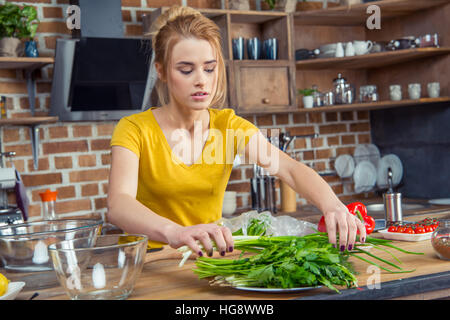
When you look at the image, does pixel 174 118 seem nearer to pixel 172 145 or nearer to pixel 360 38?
pixel 172 145

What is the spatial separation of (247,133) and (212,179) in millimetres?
199

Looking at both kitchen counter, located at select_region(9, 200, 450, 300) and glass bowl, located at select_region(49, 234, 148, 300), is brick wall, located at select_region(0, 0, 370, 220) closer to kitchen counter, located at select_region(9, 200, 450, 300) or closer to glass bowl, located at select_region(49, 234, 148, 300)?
kitchen counter, located at select_region(9, 200, 450, 300)

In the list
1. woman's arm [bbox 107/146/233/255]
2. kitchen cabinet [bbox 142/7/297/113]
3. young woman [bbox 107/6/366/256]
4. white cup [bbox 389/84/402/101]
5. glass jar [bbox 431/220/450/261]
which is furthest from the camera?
white cup [bbox 389/84/402/101]

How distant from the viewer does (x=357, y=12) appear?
3.48 metres

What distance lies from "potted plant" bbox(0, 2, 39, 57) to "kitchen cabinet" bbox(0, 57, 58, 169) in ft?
0.19

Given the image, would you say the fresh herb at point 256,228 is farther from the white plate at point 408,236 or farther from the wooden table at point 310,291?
the white plate at point 408,236

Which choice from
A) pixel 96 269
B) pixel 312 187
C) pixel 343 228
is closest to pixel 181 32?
pixel 312 187

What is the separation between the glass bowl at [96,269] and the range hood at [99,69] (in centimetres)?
204

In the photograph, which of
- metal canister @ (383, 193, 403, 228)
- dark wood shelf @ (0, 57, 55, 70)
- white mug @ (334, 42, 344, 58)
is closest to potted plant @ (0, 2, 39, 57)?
dark wood shelf @ (0, 57, 55, 70)

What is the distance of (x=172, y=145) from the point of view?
189cm

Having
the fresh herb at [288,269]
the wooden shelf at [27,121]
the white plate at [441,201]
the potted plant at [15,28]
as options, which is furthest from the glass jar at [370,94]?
the fresh herb at [288,269]

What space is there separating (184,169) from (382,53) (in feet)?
6.29

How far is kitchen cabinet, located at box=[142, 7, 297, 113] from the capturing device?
322cm

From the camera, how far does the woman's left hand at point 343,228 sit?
4.06 feet
